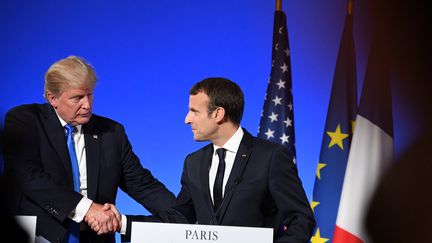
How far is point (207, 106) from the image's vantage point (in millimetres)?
2795

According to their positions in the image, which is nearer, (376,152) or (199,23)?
(376,152)

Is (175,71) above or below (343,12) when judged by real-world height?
below

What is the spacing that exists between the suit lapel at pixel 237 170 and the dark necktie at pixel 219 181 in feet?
0.12

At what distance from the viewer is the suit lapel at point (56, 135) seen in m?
2.91

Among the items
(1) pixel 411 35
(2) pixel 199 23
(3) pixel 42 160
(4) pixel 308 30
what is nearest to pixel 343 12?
(4) pixel 308 30

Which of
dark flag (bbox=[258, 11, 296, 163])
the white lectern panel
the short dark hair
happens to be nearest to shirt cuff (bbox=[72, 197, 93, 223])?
the white lectern panel

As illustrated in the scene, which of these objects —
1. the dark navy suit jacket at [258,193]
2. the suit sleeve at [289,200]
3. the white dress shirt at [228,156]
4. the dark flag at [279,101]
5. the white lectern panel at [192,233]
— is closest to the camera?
the white lectern panel at [192,233]

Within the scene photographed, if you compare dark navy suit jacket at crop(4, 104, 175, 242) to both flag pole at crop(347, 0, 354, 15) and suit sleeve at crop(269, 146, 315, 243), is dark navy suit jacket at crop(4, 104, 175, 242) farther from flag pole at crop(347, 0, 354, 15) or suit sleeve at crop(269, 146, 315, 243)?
flag pole at crop(347, 0, 354, 15)

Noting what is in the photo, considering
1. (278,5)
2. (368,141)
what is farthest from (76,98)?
(368,141)

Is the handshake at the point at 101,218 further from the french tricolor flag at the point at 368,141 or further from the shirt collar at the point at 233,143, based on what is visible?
the french tricolor flag at the point at 368,141

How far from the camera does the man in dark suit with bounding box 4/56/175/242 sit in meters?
2.81

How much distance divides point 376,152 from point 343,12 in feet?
4.40

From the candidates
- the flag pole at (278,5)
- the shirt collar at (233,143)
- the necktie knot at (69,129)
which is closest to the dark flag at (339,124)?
the flag pole at (278,5)

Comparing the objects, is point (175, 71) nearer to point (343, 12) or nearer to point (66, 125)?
point (343, 12)
